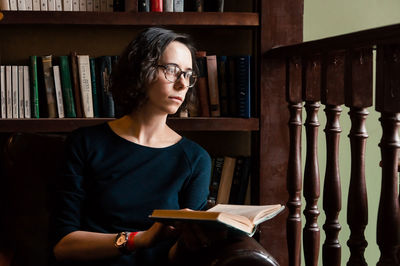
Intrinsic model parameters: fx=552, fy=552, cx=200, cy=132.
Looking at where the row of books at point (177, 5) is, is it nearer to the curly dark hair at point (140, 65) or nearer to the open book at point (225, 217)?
the curly dark hair at point (140, 65)

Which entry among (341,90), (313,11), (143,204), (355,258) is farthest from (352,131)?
(313,11)

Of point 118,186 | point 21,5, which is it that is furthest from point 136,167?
point 21,5

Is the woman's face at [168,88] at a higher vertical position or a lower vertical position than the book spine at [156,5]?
lower

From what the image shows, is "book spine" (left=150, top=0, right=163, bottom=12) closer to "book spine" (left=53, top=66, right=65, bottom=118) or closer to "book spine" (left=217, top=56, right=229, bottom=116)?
"book spine" (left=217, top=56, right=229, bottom=116)

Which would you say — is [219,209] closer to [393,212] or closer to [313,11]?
[393,212]

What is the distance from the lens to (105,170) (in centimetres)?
158

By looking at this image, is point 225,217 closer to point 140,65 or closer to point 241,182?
point 140,65

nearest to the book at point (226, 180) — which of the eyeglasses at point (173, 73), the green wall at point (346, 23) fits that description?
the green wall at point (346, 23)

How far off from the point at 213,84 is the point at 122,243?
993 mm

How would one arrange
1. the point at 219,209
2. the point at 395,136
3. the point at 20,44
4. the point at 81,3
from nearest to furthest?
1. the point at 395,136
2. the point at 219,209
3. the point at 81,3
4. the point at 20,44

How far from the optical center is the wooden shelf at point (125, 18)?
2145 mm

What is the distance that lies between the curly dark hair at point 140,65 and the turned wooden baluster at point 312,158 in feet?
1.34

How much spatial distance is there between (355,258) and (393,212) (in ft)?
0.83

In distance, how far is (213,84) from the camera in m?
2.27
